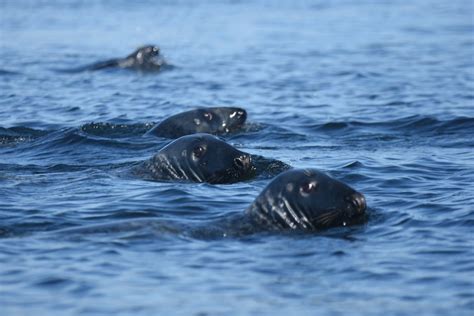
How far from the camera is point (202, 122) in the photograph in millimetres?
17266

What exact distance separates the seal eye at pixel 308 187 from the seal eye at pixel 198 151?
237 centimetres

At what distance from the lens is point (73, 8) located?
4119 centimetres

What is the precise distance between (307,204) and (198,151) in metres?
2.49

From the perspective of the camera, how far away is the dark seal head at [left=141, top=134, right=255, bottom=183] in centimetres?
1339

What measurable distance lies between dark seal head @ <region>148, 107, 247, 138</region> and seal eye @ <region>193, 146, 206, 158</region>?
344 centimetres

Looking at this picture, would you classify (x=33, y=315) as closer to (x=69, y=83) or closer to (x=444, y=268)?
(x=444, y=268)

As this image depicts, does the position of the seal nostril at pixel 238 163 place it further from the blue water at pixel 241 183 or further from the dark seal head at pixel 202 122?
the dark seal head at pixel 202 122

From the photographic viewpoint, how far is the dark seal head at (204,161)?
13.4m

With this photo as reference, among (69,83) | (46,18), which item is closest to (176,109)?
(69,83)

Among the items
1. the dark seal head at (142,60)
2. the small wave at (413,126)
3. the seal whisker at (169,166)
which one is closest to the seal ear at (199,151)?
the seal whisker at (169,166)

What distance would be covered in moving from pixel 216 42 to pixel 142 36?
325 centimetres

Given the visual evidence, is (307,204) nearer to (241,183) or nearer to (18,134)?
(241,183)

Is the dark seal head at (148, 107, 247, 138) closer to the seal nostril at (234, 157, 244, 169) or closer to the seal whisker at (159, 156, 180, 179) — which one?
the seal whisker at (159, 156, 180, 179)

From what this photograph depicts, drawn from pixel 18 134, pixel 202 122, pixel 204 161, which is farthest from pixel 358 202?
pixel 18 134
